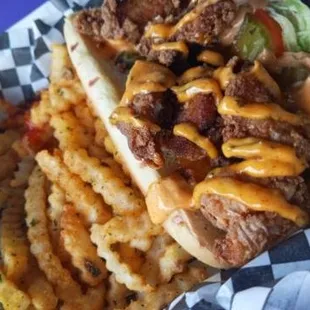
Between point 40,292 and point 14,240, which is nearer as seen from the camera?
point 40,292

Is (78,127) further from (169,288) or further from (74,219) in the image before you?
(169,288)

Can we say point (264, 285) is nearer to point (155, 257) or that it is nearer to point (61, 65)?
point (155, 257)

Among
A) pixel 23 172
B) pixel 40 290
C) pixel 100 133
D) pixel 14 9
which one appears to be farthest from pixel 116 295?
pixel 14 9

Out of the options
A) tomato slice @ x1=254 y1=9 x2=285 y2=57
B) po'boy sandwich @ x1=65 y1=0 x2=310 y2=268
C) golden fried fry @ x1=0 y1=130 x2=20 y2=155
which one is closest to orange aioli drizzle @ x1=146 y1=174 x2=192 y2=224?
po'boy sandwich @ x1=65 y1=0 x2=310 y2=268

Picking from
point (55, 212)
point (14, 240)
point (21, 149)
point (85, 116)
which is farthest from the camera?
point (21, 149)

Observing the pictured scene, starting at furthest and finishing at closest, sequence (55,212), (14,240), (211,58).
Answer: (55,212) → (14,240) → (211,58)

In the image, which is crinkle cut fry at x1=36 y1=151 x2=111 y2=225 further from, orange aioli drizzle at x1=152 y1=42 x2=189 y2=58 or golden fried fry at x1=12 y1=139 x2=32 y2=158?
orange aioli drizzle at x1=152 y1=42 x2=189 y2=58
